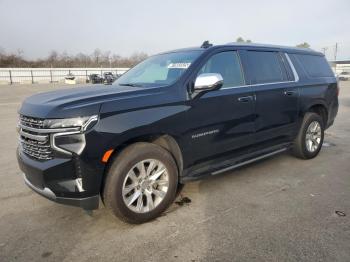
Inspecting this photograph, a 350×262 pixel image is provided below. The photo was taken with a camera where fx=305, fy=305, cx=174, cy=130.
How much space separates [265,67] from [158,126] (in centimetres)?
218

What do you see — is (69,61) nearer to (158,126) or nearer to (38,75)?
(38,75)

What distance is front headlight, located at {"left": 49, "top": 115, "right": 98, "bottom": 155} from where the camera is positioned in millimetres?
2740

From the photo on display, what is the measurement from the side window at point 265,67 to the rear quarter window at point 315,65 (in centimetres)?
72

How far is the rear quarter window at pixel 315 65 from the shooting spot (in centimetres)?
526

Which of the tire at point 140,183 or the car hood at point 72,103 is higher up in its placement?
the car hood at point 72,103

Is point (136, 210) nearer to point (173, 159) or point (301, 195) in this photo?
point (173, 159)

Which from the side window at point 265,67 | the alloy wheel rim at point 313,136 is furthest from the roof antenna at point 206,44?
the alloy wheel rim at point 313,136

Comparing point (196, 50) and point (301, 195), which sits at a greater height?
point (196, 50)

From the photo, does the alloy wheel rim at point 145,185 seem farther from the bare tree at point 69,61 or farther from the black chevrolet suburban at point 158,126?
the bare tree at point 69,61

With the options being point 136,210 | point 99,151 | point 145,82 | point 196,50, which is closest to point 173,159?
point 136,210

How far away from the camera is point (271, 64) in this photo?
182 inches

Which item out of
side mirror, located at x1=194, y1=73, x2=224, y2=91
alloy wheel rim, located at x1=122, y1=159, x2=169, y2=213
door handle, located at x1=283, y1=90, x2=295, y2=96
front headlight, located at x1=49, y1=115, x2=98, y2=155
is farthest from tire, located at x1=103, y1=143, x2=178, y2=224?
door handle, located at x1=283, y1=90, x2=295, y2=96

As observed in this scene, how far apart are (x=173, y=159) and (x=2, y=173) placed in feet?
10.2

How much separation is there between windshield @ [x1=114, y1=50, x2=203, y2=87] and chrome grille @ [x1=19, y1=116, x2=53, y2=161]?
1372 millimetres
